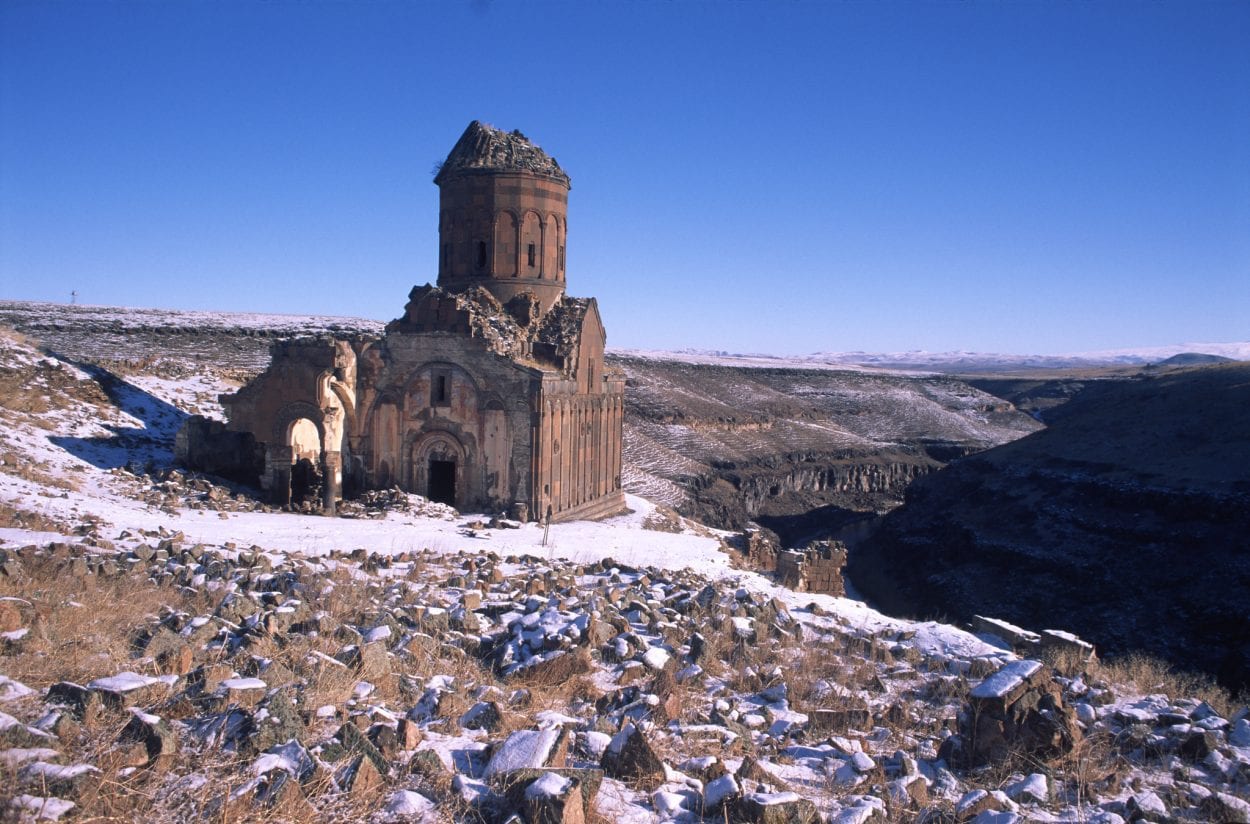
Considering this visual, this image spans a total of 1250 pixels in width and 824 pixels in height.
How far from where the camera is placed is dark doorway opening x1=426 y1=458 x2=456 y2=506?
18672 mm

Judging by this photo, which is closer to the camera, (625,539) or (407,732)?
(407,732)

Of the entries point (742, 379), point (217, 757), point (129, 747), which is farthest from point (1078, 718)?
point (742, 379)

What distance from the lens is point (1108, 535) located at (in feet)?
92.5

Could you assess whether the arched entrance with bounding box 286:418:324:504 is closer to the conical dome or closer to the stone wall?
the conical dome

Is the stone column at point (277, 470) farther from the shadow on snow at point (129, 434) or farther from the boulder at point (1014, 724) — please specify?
the boulder at point (1014, 724)

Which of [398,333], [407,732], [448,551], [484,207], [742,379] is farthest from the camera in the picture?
[742,379]

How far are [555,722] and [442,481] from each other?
1412cm

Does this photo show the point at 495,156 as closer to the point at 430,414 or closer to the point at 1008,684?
the point at 430,414

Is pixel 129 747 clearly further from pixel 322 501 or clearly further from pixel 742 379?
pixel 742 379

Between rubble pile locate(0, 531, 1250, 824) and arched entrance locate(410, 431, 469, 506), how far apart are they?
962cm

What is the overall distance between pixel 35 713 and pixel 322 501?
13.7m

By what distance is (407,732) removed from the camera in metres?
4.64

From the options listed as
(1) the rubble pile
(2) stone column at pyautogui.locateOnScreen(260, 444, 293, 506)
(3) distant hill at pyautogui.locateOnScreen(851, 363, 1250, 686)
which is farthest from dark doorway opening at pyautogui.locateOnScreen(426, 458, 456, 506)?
(3) distant hill at pyautogui.locateOnScreen(851, 363, 1250, 686)

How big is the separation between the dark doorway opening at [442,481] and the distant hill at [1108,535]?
1491 centimetres
